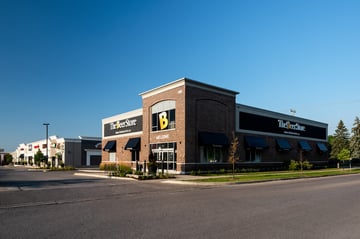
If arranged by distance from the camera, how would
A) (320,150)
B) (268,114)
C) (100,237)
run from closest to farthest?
1. (100,237)
2. (268,114)
3. (320,150)

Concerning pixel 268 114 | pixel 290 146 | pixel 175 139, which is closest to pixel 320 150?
pixel 290 146

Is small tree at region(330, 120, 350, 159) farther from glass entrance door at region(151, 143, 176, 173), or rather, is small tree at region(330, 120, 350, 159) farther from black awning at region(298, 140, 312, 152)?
glass entrance door at region(151, 143, 176, 173)

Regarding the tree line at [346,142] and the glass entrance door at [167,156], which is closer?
the glass entrance door at [167,156]

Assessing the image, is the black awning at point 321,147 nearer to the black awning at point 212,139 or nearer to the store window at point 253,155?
the store window at point 253,155

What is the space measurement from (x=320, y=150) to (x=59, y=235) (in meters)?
52.9

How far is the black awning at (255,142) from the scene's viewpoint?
124 ft

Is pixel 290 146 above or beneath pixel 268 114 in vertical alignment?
Result: beneath

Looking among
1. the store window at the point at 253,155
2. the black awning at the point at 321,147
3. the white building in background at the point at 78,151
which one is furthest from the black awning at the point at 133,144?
the black awning at the point at 321,147

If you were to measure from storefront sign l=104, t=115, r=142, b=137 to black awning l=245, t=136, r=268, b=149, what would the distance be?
14.2m

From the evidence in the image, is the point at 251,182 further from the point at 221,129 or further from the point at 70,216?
the point at 70,216

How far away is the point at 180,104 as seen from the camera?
32.1 meters

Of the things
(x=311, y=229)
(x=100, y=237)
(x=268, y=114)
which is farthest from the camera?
(x=268, y=114)

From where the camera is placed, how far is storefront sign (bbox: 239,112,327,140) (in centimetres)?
3878

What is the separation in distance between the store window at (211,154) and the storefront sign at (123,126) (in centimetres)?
1113
